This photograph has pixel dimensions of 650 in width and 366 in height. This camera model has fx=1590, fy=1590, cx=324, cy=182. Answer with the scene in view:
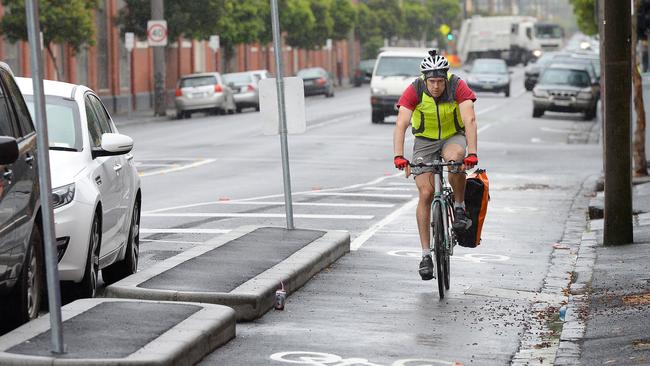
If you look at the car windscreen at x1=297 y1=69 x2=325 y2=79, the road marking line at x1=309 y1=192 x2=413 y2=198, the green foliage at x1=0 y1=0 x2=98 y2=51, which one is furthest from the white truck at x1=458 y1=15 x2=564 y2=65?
the road marking line at x1=309 y1=192 x2=413 y2=198

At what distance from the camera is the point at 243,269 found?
39.0 feet

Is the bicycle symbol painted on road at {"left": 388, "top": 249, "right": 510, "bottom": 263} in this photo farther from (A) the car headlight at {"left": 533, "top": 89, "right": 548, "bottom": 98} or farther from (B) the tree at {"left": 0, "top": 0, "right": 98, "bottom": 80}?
(A) the car headlight at {"left": 533, "top": 89, "right": 548, "bottom": 98}

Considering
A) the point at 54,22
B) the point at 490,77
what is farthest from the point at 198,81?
the point at 490,77

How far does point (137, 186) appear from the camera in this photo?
12.8 m

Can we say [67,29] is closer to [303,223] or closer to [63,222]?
[303,223]

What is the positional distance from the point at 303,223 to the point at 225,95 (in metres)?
36.6

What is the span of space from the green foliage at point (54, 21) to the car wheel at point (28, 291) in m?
36.8

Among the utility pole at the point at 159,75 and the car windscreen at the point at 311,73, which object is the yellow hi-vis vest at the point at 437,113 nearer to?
the utility pole at the point at 159,75

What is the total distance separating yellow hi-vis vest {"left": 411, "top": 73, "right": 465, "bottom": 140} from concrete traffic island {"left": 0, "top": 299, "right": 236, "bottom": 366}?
2828mm

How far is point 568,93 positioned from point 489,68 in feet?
68.0

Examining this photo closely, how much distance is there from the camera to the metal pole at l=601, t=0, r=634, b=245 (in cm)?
1460

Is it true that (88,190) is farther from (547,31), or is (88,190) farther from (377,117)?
(547,31)

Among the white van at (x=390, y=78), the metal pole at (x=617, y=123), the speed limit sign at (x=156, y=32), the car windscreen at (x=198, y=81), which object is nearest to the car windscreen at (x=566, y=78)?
the white van at (x=390, y=78)

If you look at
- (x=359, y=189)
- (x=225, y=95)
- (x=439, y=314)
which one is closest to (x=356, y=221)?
(x=359, y=189)
